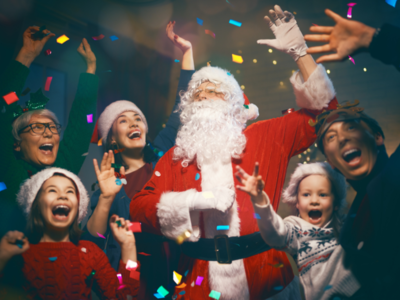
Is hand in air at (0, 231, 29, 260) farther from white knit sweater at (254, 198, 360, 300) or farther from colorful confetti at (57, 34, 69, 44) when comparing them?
colorful confetti at (57, 34, 69, 44)

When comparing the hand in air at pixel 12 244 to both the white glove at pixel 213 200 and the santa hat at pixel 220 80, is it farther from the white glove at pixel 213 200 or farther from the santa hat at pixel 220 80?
the santa hat at pixel 220 80

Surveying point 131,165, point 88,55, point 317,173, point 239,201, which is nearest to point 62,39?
point 88,55

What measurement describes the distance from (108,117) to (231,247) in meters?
1.41

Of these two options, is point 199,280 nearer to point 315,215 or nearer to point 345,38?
point 315,215

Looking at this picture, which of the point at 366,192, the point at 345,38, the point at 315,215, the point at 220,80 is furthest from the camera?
the point at 220,80

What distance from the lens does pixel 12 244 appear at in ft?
6.59

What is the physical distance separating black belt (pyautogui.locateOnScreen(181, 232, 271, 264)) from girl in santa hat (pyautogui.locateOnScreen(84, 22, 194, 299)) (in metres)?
0.43

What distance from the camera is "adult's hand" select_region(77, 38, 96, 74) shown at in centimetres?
265

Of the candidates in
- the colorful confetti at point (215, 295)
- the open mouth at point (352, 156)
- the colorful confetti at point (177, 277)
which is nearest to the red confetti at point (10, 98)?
the colorful confetti at point (177, 277)

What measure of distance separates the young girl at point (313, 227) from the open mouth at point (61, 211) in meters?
1.14

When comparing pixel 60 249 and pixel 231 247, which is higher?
pixel 231 247

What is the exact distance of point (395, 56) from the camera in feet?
5.54

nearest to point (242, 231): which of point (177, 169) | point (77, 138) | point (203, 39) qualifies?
point (177, 169)

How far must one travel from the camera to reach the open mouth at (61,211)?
2.10 meters
